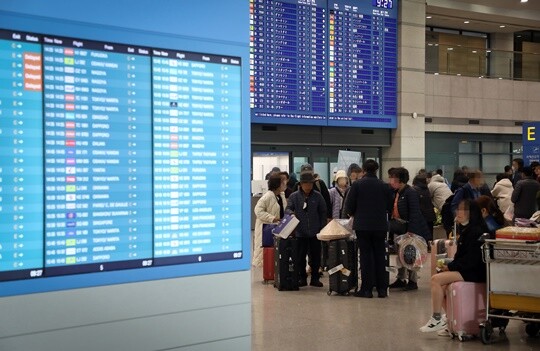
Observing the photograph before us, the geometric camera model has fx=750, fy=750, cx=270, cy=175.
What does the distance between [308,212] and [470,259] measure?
335 centimetres

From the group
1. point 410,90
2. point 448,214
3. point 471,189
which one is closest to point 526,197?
point 471,189

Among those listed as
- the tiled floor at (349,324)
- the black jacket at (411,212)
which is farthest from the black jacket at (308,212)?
the black jacket at (411,212)

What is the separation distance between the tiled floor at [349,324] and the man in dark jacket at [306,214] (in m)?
0.55

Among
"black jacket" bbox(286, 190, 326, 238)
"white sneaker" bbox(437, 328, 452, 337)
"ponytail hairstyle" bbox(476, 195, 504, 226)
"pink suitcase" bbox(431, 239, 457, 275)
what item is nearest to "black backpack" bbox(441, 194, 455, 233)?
"pink suitcase" bbox(431, 239, 457, 275)

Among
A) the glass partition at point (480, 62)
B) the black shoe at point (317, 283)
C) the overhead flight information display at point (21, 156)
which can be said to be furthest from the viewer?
the glass partition at point (480, 62)

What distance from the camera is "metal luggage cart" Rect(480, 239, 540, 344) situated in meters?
6.73

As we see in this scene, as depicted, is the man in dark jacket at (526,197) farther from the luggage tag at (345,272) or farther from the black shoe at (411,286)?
the luggage tag at (345,272)

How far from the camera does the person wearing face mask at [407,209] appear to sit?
9.84m

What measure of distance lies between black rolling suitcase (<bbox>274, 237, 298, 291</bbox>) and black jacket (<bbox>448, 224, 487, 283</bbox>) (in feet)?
10.6

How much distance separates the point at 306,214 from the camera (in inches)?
401

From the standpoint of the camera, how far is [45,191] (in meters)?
2.88

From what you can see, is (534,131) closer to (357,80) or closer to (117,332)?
(357,80)

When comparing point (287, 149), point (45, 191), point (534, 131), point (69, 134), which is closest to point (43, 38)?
point (69, 134)

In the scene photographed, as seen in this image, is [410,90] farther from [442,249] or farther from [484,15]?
[442,249]
